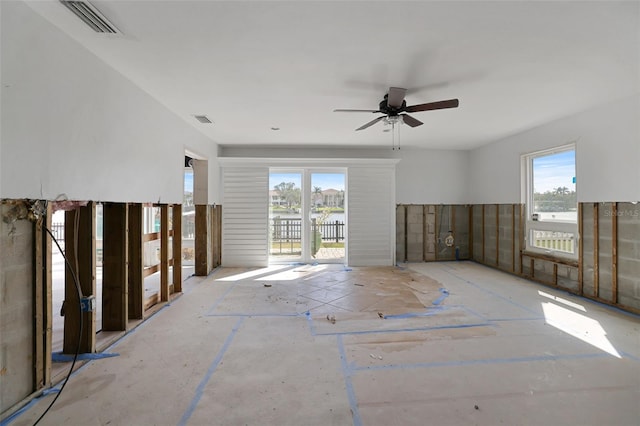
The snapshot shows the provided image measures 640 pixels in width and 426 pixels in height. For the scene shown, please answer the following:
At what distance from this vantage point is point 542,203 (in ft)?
16.4

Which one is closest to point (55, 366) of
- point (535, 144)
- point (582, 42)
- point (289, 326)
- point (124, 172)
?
point (124, 172)

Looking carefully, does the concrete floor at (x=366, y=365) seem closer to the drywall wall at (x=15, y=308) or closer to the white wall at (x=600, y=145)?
the drywall wall at (x=15, y=308)

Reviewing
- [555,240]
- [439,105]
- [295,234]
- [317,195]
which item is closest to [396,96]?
[439,105]

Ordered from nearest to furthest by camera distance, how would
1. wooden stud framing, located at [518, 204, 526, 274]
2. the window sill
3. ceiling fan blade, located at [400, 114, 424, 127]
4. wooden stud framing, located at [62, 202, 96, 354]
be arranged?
wooden stud framing, located at [62, 202, 96, 354], ceiling fan blade, located at [400, 114, 424, 127], the window sill, wooden stud framing, located at [518, 204, 526, 274]

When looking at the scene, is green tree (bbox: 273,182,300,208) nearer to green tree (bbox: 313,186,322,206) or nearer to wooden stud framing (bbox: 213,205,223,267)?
green tree (bbox: 313,186,322,206)

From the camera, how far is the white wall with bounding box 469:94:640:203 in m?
3.49

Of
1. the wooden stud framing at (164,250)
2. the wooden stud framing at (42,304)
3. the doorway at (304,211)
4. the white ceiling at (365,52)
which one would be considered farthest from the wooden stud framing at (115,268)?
the doorway at (304,211)

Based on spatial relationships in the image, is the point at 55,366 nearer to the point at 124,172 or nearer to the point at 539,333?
the point at 124,172

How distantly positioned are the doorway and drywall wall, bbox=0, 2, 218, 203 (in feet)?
10.1

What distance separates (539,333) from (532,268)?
267 centimetres

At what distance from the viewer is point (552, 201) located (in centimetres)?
479

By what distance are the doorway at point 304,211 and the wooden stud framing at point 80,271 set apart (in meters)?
3.94

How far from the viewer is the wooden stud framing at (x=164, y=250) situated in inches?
148

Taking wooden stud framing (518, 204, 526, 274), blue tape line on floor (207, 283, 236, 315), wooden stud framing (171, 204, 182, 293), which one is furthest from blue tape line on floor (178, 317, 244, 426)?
wooden stud framing (518, 204, 526, 274)
